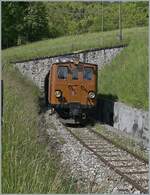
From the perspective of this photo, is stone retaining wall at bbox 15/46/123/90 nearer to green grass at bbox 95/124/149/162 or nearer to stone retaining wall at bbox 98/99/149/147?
stone retaining wall at bbox 98/99/149/147

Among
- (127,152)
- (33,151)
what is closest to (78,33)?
(127,152)

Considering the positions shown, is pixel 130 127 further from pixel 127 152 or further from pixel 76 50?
pixel 76 50

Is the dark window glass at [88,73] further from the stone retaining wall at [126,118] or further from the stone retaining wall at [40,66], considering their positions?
the stone retaining wall at [40,66]

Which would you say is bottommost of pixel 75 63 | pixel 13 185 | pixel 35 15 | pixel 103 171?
pixel 103 171

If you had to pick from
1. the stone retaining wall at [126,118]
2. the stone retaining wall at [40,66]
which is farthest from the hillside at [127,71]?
the stone retaining wall at [126,118]

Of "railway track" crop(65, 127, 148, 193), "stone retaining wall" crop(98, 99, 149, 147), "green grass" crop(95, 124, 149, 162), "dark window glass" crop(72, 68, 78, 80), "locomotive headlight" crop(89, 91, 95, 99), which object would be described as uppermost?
"dark window glass" crop(72, 68, 78, 80)

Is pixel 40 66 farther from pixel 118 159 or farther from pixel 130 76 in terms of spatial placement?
pixel 118 159

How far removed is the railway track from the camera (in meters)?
10.00

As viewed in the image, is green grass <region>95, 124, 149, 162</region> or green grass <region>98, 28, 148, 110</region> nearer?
green grass <region>95, 124, 149, 162</region>

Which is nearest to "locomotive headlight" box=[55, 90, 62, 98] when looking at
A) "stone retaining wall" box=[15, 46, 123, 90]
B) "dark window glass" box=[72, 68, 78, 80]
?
"dark window glass" box=[72, 68, 78, 80]

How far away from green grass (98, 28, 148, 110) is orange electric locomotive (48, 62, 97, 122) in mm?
2117

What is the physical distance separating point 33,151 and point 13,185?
1.81m

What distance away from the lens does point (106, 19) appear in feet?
190

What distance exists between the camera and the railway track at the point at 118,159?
10.00 meters
